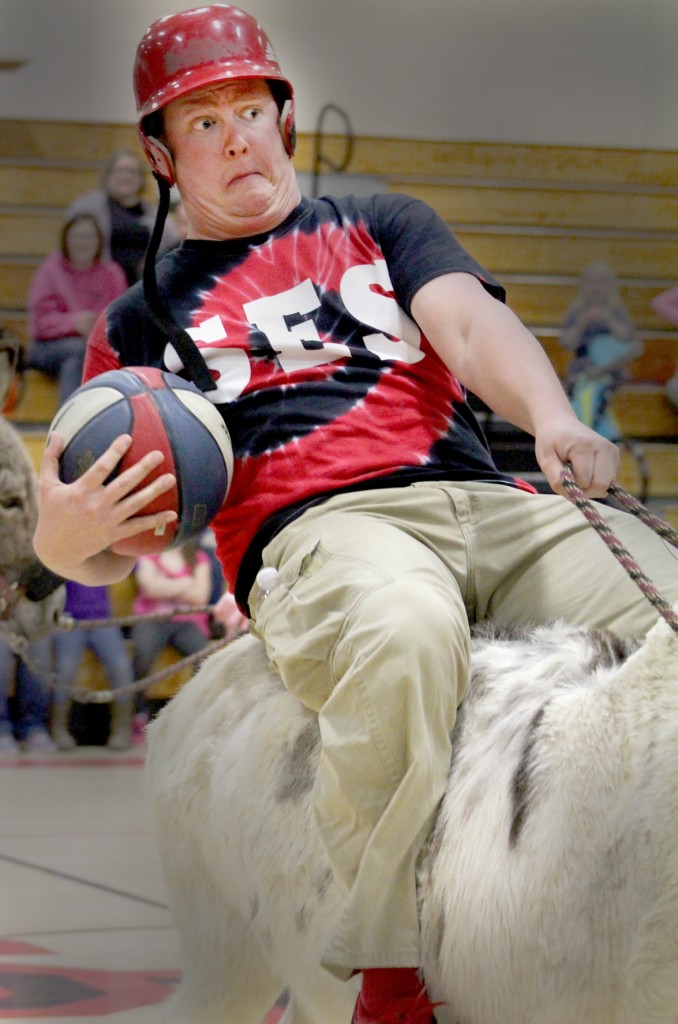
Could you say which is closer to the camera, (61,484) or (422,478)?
(61,484)

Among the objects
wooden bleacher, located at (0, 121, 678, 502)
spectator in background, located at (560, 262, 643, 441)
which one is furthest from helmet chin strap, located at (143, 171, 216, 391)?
wooden bleacher, located at (0, 121, 678, 502)

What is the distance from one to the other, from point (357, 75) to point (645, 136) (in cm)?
181

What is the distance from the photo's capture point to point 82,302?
22.3 feet

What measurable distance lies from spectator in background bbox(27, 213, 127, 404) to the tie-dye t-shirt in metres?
4.36

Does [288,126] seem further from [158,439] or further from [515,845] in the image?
[515,845]

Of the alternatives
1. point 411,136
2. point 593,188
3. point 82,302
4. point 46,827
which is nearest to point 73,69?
point 82,302

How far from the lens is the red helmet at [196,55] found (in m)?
2.26

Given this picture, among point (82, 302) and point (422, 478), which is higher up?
point (422, 478)

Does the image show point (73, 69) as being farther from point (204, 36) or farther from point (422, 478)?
point (422, 478)

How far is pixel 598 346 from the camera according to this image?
700 centimetres

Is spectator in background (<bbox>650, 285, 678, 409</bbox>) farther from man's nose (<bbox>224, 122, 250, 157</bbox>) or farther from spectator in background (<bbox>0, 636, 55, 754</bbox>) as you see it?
man's nose (<bbox>224, 122, 250, 157</bbox>)

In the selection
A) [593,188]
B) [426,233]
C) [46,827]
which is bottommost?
[46,827]

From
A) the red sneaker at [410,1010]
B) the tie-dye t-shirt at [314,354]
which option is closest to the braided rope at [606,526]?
the tie-dye t-shirt at [314,354]

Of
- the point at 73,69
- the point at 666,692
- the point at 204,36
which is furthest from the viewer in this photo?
the point at 73,69
